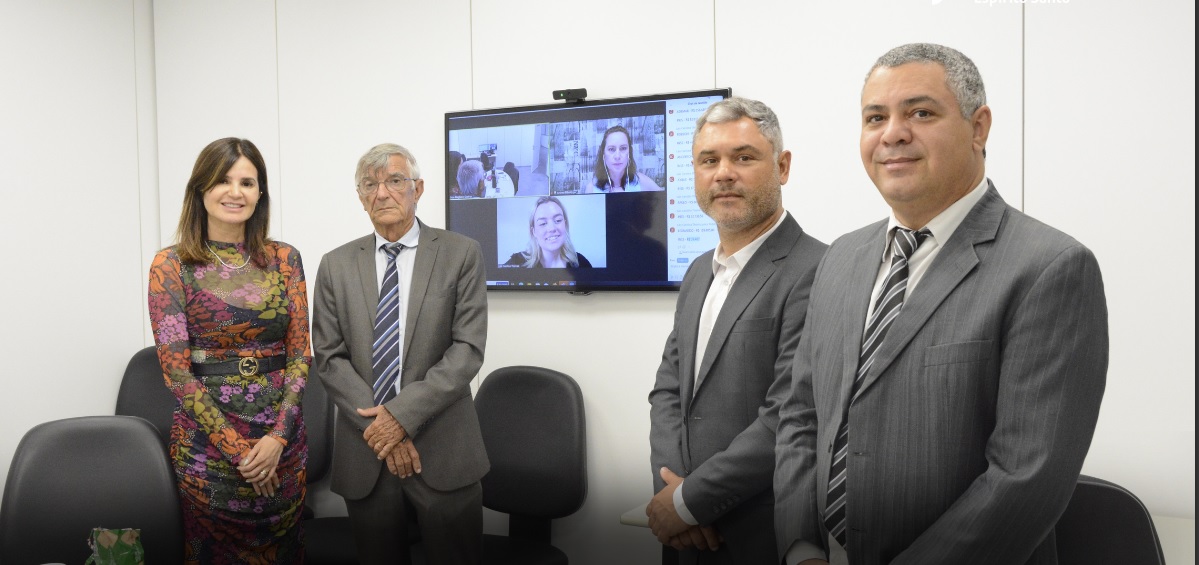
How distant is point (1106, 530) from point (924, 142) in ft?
3.33

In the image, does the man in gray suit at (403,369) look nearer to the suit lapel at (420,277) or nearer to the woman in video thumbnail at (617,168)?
the suit lapel at (420,277)

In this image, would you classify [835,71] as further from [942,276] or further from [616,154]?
[942,276]

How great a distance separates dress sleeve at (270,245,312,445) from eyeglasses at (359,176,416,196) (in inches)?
14.3

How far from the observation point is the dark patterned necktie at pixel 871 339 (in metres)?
1.57

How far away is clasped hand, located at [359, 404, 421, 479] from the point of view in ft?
8.86

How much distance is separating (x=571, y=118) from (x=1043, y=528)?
2.47 m

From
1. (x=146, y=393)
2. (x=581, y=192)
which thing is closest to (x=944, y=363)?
(x=581, y=192)

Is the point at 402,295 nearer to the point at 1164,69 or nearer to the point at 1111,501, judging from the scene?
the point at 1111,501

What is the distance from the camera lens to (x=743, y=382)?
80.4 inches

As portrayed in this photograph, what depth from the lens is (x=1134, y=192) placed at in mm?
2682

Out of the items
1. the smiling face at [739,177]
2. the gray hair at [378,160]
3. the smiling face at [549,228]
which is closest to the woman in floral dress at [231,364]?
the gray hair at [378,160]

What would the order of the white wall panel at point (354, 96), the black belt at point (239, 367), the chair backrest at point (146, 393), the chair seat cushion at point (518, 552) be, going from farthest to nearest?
the chair backrest at point (146, 393) → the white wall panel at point (354, 96) → the chair seat cushion at point (518, 552) → the black belt at point (239, 367)

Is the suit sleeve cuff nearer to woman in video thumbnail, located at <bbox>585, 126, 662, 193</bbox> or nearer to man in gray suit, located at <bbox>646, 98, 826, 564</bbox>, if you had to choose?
man in gray suit, located at <bbox>646, 98, 826, 564</bbox>

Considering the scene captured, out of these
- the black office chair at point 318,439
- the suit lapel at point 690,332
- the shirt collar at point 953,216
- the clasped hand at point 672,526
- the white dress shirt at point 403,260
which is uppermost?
the shirt collar at point 953,216
